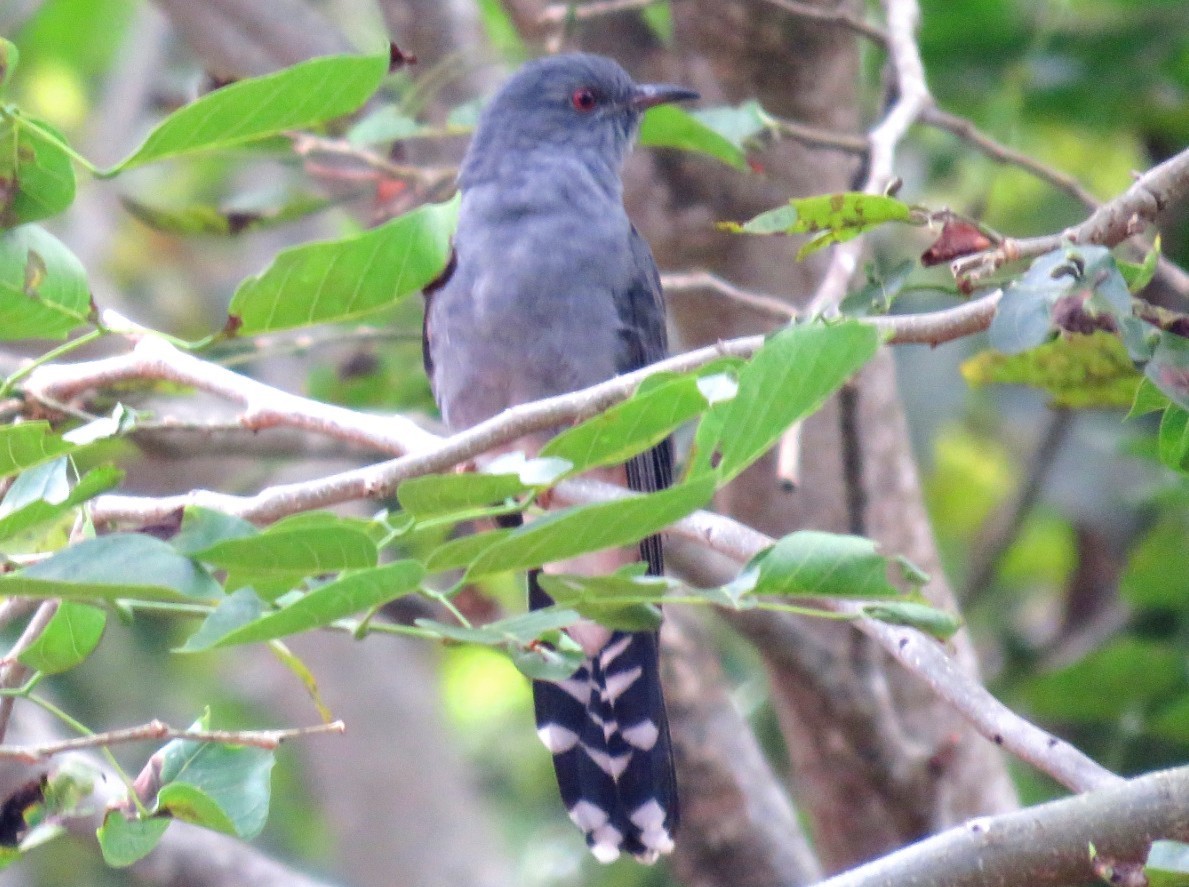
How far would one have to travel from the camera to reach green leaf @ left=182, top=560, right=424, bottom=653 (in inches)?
58.4

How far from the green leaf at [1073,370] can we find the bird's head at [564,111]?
1466mm

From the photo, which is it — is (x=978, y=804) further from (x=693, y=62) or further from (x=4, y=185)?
(x=4, y=185)

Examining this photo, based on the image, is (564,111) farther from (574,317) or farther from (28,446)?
(28,446)

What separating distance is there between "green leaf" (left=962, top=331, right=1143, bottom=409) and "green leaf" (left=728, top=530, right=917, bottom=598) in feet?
4.59

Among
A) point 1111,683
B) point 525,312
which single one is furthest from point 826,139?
point 1111,683

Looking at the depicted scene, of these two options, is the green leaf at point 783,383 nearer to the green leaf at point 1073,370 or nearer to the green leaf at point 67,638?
the green leaf at point 67,638

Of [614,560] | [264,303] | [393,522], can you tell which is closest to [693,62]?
[614,560]

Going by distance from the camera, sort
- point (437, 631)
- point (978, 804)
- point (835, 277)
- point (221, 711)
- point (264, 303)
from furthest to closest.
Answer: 1. point (221, 711)
2. point (978, 804)
3. point (835, 277)
4. point (264, 303)
5. point (437, 631)

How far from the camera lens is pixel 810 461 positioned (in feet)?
14.7

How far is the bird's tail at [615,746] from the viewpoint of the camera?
3.40 metres

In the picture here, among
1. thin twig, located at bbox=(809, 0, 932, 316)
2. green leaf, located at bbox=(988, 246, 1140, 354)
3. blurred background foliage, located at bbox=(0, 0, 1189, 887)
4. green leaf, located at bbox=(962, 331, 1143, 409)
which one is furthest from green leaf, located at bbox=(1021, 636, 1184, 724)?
green leaf, located at bbox=(988, 246, 1140, 354)

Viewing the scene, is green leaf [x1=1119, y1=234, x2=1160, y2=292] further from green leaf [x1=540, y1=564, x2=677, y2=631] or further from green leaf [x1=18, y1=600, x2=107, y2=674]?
green leaf [x1=18, y1=600, x2=107, y2=674]

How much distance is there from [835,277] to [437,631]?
164 cm

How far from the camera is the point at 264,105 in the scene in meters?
2.06
